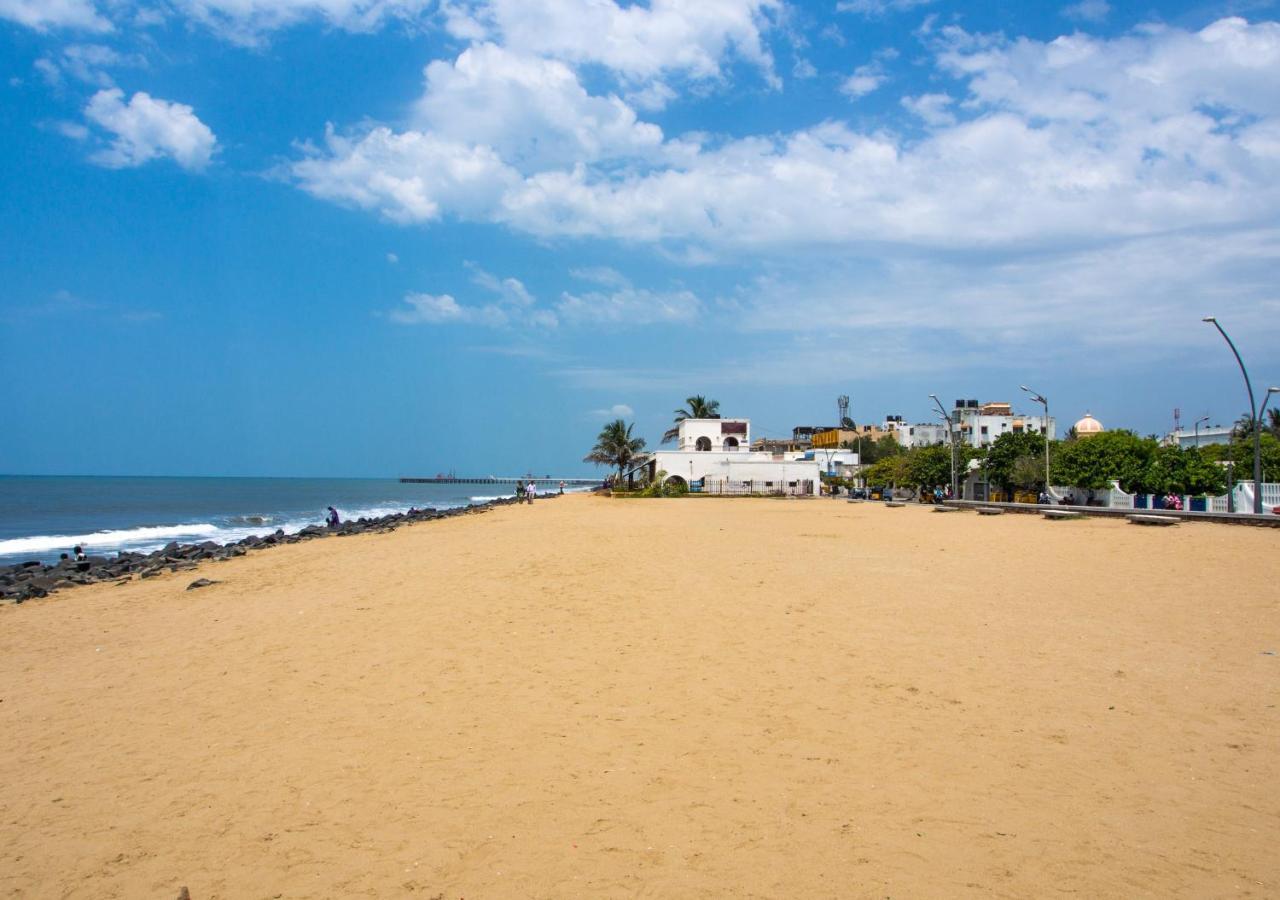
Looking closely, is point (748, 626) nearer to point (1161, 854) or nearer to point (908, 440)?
point (1161, 854)

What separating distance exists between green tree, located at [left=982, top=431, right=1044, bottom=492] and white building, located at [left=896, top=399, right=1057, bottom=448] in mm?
35487

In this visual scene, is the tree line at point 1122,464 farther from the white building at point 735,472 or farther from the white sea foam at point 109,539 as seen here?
the white sea foam at point 109,539

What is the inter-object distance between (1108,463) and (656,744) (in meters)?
42.9

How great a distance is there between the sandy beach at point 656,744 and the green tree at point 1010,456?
3907cm

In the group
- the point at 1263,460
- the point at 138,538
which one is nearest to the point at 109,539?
the point at 138,538

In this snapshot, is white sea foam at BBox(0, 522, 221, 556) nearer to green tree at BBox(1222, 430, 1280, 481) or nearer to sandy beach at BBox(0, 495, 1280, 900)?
sandy beach at BBox(0, 495, 1280, 900)

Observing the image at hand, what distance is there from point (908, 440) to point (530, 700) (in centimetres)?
11398

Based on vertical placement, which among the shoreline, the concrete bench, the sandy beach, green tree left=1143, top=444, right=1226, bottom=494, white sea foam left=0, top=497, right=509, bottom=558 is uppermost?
green tree left=1143, top=444, right=1226, bottom=494

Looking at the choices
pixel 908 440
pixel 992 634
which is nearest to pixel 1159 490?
pixel 992 634

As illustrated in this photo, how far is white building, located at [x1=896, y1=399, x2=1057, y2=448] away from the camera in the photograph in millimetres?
98075

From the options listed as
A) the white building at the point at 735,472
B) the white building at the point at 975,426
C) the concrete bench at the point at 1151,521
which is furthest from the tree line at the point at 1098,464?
the white building at the point at 975,426

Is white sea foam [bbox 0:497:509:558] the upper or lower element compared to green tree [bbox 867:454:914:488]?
lower

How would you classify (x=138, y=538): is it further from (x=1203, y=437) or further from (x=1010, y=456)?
(x=1203, y=437)

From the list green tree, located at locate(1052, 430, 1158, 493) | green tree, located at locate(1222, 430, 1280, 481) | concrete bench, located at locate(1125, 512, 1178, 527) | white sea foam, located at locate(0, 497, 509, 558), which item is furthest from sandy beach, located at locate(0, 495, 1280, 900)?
green tree, located at locate(1222, 430, 1280, 481)
